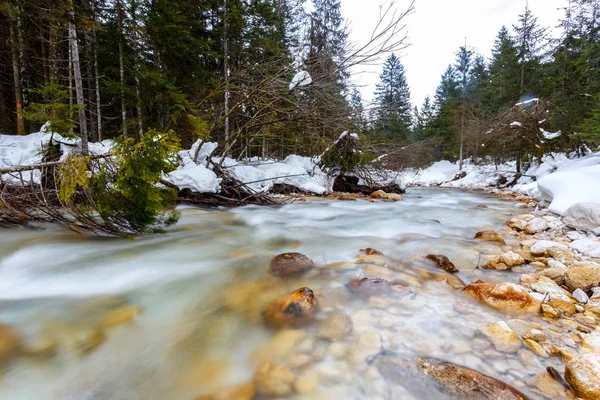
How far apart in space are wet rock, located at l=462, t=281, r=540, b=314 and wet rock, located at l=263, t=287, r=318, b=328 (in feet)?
4.19

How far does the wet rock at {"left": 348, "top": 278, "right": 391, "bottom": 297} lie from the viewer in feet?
6.84

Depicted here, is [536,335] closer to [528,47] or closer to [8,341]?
[8,341]

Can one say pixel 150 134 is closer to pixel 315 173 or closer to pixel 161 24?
pixel 315 173

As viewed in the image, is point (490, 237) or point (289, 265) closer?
point (289, 265)

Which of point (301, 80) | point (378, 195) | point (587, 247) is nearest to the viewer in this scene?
point (587, 247)

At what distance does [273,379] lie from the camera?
132 cm

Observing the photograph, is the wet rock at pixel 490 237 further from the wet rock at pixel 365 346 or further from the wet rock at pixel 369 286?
the wet rock at pixel 365 346

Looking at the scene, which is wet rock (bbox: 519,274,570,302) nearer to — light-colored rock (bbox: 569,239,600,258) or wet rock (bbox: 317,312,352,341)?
light-colored rock (bbox: 569,239,600,258)

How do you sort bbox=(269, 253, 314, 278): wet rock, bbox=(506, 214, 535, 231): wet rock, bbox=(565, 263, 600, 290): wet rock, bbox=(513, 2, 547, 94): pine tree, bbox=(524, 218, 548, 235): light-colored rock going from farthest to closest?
bbox=(513, 2, 547, 94): pine tree, bbox=(506, 214, 535, 231): wet rock, bbox=(524, 218, 548, 235): light-colored rock, bbox=(269, 253, 314, 278): wet rock, bbox=(565, 263, 600, 290): wet rock

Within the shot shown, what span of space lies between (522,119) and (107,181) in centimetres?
1533

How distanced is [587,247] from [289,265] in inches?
133

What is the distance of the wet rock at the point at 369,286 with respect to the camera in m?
2.08

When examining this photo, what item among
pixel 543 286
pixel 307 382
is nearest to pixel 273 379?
pixel 307 382

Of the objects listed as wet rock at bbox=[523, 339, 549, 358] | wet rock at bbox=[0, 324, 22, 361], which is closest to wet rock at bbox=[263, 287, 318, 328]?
wet rock at bbox=[523, 339, 549, 358]
